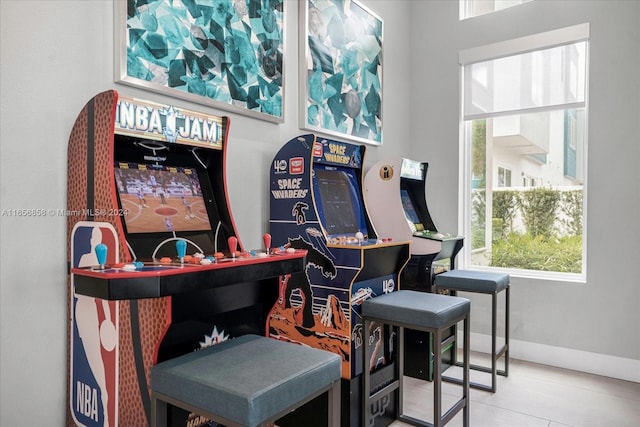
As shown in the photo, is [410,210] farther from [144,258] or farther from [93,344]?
[93,344]

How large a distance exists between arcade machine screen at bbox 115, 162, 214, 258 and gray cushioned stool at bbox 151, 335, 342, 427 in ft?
1.63

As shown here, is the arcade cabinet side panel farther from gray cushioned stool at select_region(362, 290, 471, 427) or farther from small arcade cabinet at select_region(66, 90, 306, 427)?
gray cushioned stool at select_region(362, 290, 471, 427)

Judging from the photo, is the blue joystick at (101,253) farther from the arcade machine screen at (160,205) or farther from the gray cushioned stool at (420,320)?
the gray cushioned stool at (420,320)

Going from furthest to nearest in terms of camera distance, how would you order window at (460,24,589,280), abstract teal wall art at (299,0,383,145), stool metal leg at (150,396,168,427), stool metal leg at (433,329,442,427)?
window at (460,24,589,280), abstract teal wall art at (299,0,383,145), stool metal leg at (433,329,442,427), stool metal leg at (150,396,168,427)

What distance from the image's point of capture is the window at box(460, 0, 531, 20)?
166 inches

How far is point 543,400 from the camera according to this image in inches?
124

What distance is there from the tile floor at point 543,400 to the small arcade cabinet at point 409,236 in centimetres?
29

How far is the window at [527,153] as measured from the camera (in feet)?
12.9

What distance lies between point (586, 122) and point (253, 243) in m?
3.11

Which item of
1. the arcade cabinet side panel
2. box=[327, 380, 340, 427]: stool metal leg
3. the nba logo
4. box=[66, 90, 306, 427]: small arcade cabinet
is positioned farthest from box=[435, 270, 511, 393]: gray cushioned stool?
the arcade cabinet side panel

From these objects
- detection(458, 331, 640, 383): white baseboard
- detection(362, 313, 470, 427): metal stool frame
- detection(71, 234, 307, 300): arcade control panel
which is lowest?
detection(458, 331, 640, 383): white baseboard

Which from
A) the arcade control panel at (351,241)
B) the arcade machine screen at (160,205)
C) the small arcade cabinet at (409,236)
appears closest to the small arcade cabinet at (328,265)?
the arcade control panel at (351,241)

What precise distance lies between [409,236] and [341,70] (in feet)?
4.87

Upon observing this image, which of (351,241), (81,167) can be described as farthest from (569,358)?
(81,167)
